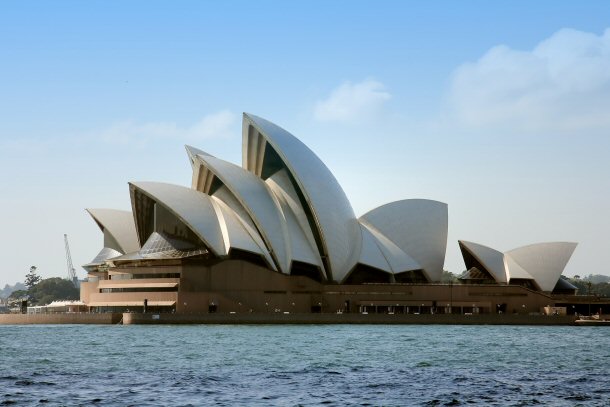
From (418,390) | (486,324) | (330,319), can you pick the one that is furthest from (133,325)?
(418,390)

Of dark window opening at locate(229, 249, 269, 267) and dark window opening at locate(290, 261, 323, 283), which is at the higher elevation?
dark window opening at locate(229, 249, 269, 267)

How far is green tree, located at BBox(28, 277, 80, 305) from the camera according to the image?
178 meters

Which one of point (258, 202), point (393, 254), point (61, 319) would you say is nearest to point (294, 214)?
point (258, 202)

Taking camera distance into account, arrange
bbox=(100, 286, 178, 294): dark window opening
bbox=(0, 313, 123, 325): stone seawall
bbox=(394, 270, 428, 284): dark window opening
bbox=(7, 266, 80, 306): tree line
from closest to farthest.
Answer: bbox=(0, 313, 123, 325): stone seawall
bbox=(100, 286, 178, 294): dark window opening
bbox=(394, 270, 428, 284): dark window opening
bbox=(7, 266, 80, 306): tree line

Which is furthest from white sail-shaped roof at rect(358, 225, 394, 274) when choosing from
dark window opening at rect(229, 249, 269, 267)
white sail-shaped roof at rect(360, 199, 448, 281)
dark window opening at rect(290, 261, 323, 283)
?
dark window opening at rect(229, 249, 269, 267)

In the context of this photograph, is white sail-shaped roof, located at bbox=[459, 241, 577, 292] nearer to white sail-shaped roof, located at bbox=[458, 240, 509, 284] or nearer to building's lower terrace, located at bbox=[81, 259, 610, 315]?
white sail-shaped roof, located at bbox=[458, 240, 509, 284]

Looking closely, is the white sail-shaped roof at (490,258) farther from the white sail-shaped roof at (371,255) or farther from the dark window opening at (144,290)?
the dark window opening at (144,290)

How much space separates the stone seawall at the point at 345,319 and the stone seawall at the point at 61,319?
8.92 feet

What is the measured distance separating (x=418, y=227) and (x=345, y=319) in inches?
614

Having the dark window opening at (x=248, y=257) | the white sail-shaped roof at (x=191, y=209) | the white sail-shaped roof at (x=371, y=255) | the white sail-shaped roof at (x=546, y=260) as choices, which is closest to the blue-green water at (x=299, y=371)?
the white sail-shaped roof at (x=191, y=209)

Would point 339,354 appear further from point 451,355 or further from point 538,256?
point 538,256

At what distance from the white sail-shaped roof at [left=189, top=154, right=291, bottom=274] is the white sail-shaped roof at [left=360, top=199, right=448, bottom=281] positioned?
1306cm

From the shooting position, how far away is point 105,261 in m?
91.8

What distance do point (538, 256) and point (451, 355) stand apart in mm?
55517
